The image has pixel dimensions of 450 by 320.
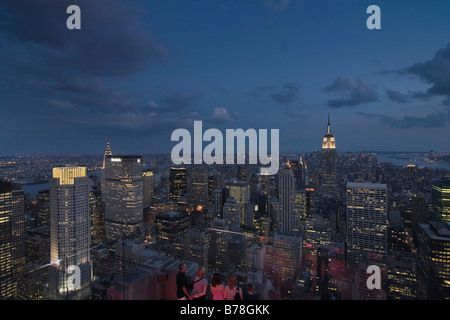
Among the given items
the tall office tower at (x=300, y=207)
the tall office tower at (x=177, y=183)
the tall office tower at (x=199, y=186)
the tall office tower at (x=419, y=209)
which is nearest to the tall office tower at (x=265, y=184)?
the tall office tower at (x=300, y=207)

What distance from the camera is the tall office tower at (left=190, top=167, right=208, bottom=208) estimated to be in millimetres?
31719

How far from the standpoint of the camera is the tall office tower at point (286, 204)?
25344mm

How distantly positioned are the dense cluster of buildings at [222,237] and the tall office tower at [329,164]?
1.86 ft

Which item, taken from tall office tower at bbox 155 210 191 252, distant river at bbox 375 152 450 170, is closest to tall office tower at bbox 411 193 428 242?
distant river at bbox 375 152 450 170

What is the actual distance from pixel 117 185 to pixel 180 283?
2544 centimetres

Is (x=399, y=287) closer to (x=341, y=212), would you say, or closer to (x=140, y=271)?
(x=140, y=271)

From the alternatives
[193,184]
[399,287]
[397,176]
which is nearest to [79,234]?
[399,287]

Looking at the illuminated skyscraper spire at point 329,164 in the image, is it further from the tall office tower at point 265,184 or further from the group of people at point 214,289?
the group of people at point 214,289

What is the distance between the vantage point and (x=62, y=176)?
12539 millimetres

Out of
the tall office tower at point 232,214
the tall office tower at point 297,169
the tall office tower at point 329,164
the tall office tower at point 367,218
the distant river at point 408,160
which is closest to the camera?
the tall office tower at point 367,218

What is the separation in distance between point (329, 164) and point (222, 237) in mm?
29953

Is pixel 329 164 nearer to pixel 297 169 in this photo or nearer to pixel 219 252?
pixel 297 169

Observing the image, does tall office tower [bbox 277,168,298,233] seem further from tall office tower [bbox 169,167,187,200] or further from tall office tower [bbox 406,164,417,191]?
tall office tower [bbox 406,164,417,191]
